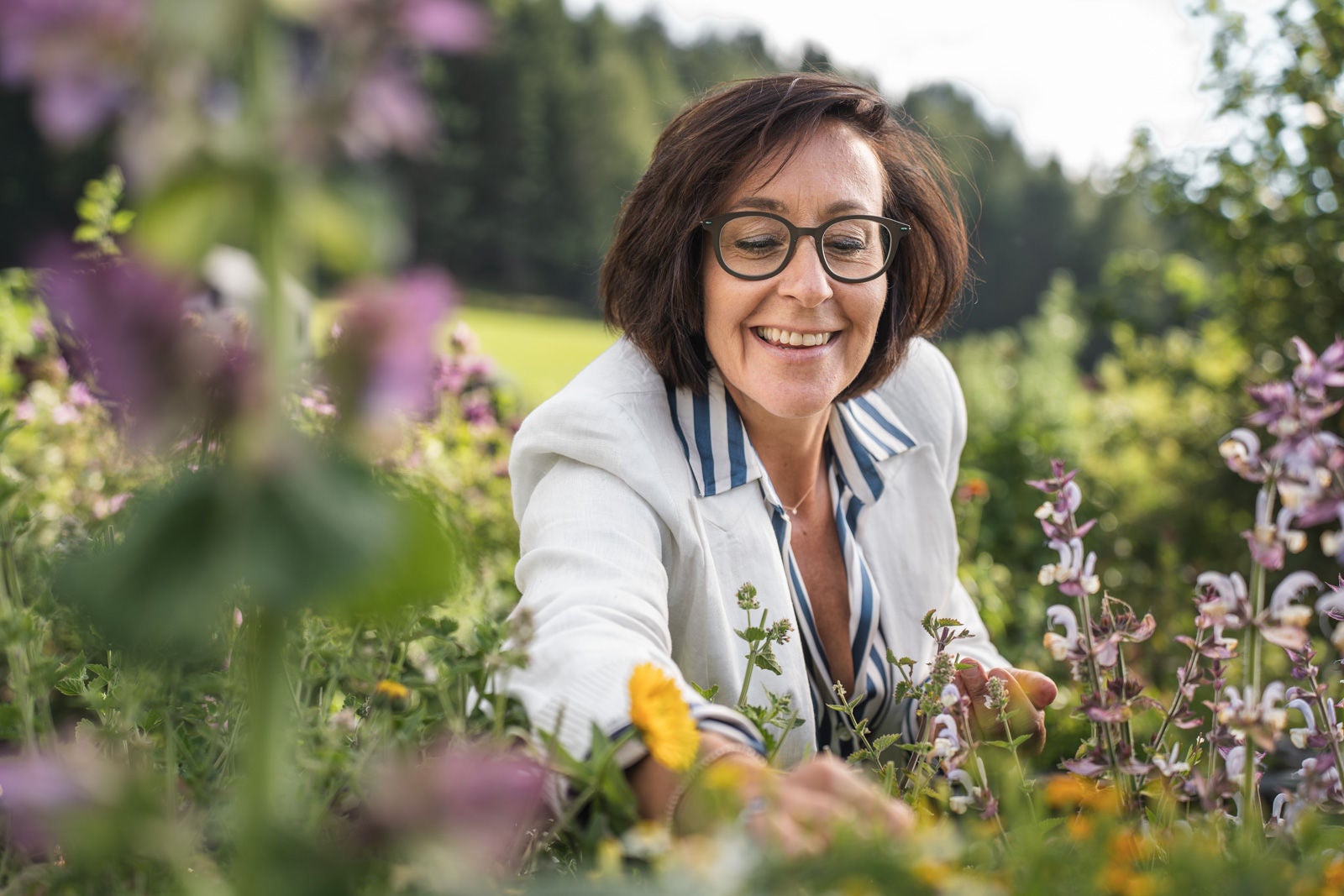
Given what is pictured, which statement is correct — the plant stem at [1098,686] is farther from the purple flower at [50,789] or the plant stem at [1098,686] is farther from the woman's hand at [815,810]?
the purple flower at [50,789]

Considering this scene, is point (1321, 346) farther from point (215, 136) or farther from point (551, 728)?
point (215, 136)

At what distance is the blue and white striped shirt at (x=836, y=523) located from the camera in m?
1.91

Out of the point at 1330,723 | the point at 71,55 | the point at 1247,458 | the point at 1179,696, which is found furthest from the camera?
the point at 1179,696

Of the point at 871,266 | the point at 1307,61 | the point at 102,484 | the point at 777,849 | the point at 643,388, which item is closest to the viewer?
the point at 777,849

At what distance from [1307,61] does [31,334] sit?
482cm

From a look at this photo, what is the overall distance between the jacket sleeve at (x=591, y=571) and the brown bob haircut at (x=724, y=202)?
38cm

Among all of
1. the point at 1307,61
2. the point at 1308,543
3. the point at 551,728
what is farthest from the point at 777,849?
the point at 1307,61

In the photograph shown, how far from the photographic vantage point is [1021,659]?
341 centimetres

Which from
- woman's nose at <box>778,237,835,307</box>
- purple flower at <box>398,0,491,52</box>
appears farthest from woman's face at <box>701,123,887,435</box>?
purple flower at <box>398,0,491,52</box>

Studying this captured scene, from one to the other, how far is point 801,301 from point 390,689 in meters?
1.19

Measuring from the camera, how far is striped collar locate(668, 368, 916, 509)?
6.21 ft

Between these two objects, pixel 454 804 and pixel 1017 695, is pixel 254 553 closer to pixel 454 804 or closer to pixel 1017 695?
pixel 454 804

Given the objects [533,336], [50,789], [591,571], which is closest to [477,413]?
[591,571]

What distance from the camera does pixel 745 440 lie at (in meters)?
1.97
